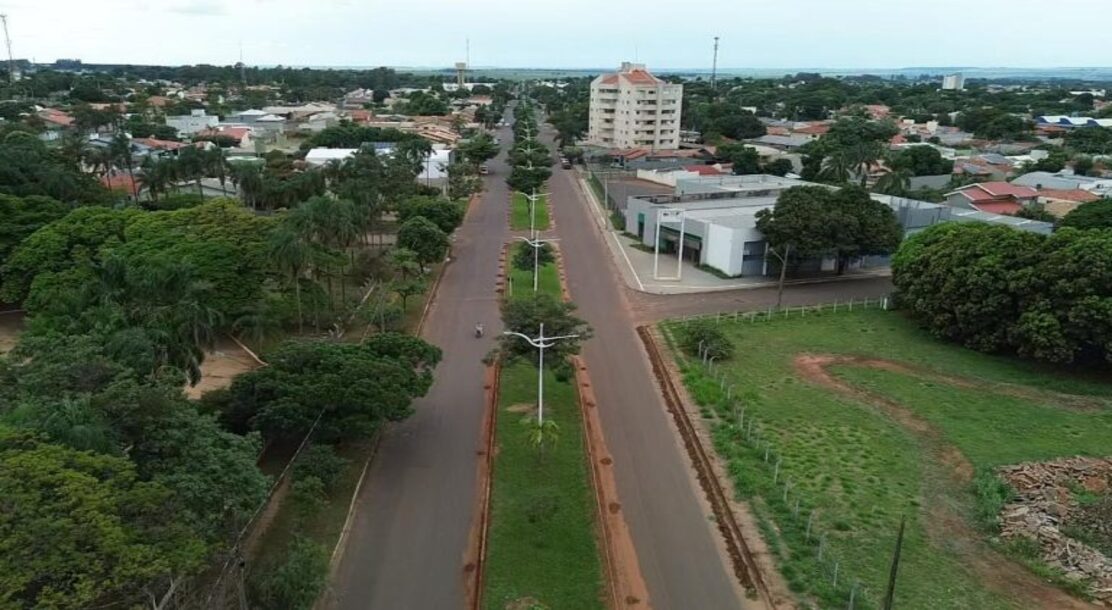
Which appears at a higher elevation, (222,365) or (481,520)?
(222,365)

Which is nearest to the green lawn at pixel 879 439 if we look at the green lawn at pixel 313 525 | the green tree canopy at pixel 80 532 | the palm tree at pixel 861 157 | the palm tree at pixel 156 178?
the green lawn at pixel 313 525

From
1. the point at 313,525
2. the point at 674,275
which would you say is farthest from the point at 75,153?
the point at 313,525

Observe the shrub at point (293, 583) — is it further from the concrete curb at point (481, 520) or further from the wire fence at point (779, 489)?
the wire fence at point (779, 489)

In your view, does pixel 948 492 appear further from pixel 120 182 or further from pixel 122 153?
pixel 120 182

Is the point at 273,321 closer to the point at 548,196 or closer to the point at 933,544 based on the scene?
the point at 933,544

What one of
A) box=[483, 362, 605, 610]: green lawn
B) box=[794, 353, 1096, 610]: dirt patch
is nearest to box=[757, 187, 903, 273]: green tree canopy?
box=[794, 353, 1096, 610]: dirt patch

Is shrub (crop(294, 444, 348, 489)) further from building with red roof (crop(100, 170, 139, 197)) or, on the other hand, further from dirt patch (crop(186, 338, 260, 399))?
building with red roof (crop(100, 170, 139, 197))

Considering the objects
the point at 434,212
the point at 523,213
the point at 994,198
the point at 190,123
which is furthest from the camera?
the point at 190,123

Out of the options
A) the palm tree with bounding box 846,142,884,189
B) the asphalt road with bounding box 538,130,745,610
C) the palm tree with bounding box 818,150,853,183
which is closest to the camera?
the asphalt road with bounding box 538,130,745,610
